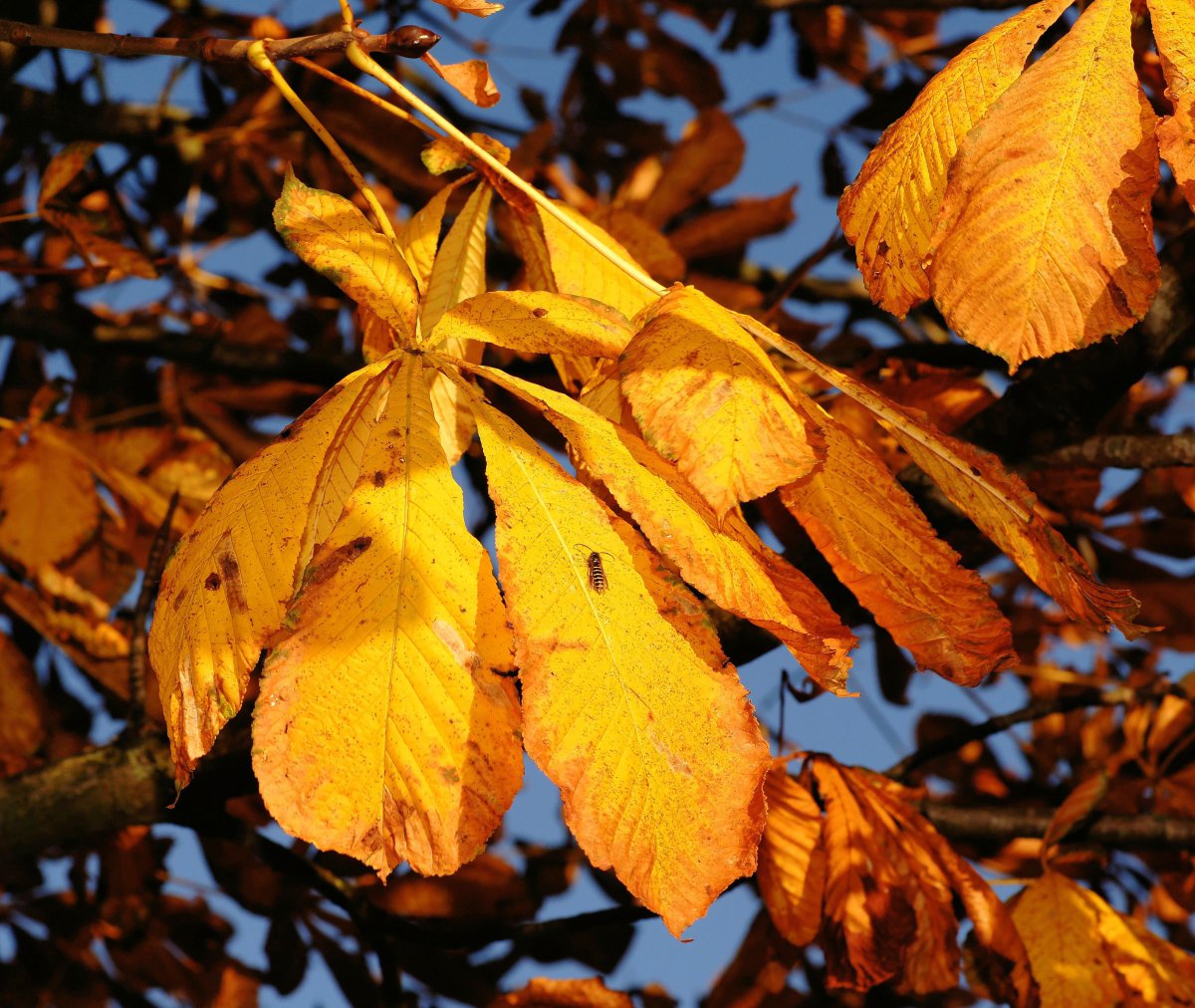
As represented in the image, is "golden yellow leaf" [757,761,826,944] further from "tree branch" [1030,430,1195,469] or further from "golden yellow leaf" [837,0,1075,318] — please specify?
"golden yellow leaf" [837,0,1075,318]

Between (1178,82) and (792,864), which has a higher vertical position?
(1178,82)

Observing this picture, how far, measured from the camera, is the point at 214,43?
61cm

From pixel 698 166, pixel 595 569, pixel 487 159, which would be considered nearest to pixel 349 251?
pixel 487 159

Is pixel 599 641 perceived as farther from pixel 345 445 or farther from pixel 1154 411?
pixel 1154 411

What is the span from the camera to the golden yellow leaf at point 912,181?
0.49 metres

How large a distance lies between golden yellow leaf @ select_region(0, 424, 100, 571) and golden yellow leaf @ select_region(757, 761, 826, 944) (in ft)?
2.31

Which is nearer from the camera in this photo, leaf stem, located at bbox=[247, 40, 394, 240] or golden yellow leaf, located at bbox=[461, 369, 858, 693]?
golden yellow leaf, located at bbox=[461, 369, 858, 693]

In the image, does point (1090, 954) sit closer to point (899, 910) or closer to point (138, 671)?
point (899, 910)

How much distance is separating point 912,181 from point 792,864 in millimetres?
582

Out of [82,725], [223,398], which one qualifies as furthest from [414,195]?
[82,725]

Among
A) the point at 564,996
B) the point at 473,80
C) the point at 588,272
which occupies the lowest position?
the point at 564,996

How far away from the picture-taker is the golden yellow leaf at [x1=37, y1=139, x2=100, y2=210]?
0.95 metres

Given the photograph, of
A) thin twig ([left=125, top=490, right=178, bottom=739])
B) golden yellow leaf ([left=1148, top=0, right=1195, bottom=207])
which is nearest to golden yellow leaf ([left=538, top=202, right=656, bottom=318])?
golden yellow leaf ([left=1148, top=0, right=1195, bottom=207])

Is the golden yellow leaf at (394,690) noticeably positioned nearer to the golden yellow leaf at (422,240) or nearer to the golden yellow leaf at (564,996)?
the golden yellow leaf at (422,240)
